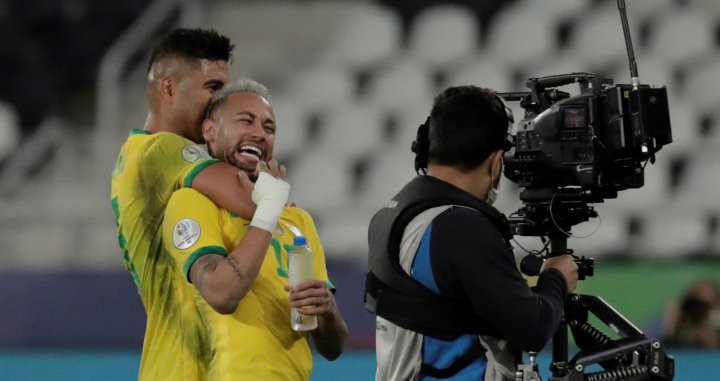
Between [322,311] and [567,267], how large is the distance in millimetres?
653

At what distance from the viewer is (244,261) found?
3.16 meters

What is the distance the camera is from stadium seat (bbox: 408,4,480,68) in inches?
441

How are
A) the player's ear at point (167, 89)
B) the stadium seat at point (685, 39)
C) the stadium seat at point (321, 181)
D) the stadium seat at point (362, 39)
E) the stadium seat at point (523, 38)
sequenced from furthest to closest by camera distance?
1. the stadium seat at point (362, 39)
2. the stadium seat at point (523, 38)
3. the stadium seat at point (685, 39)
4. the stadium seat at point (321, 181)
5. the player's ear at point (167, 89)

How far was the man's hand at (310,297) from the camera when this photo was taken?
10.6 feet

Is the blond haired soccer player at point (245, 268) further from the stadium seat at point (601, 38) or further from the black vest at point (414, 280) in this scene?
the stadium seat at point (601, 38)

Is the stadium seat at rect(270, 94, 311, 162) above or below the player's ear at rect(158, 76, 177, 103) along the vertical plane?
above

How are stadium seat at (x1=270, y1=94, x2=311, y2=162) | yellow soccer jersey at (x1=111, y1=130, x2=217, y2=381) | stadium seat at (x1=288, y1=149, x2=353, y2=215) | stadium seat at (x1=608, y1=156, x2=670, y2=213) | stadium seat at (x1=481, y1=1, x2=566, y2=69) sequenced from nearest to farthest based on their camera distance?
yellow soccer jersey at (x1=111, y1=130, x2=217, y2=381) < stadium seat at (x1=608, y1=156, x2=670, y2=213) < stadium seat at (x1=288, y1=149, x2=353, y2=215) < stadium seat at (x1=270, y1=94, x2=311, y2=162) < stadium seat at (x1=481, y1=1, x2=566, y2=69)

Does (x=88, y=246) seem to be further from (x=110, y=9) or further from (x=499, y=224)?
(x=499, y=224)

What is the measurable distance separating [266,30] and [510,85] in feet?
7.42

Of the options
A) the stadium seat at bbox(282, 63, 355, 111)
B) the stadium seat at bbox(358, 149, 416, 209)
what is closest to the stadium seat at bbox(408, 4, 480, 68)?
the stadium seat at bbox(282, 63, 355, 111)

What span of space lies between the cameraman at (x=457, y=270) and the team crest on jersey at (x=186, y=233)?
459mm

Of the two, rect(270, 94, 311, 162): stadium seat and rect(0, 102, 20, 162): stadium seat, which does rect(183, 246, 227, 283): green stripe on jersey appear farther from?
rect(0, 102, 20, 162): stadium seat

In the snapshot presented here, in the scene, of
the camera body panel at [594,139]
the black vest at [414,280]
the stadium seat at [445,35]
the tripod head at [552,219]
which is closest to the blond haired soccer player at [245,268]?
the black vest at [414,280]

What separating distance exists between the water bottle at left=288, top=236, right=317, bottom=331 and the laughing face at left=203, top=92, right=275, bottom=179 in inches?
10.1
